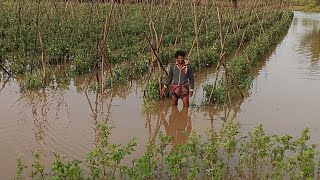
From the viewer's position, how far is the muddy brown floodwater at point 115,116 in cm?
607

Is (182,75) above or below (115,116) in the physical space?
above

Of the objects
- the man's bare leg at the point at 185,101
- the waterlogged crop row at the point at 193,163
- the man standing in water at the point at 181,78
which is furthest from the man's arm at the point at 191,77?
the waterlogged crop row at the point at 193,163

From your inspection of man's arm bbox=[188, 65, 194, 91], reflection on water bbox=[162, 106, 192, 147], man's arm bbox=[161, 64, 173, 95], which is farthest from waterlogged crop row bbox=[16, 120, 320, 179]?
man's arm bbox=[161, 64, 173, 95]

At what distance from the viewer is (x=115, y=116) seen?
754 cm

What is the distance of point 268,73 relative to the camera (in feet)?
40.3

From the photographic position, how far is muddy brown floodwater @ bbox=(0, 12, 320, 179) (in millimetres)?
6070

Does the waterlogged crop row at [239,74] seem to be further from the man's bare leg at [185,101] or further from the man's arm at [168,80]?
the man's arm at [168,80]

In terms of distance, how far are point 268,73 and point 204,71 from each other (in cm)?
201

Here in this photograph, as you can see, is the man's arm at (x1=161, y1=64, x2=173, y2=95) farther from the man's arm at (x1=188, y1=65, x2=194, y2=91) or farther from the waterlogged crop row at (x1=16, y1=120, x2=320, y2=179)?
the waterlogged crop row at (x1=16, y1=120, x2=320, y2=179)

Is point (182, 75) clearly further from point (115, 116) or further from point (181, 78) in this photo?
point (115, 116)

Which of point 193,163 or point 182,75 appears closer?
point 193,163

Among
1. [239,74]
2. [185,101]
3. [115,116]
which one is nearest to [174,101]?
[185,101]

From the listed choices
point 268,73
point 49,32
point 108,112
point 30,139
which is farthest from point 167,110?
point 49,32

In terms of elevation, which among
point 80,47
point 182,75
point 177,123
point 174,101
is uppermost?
point 80,47
